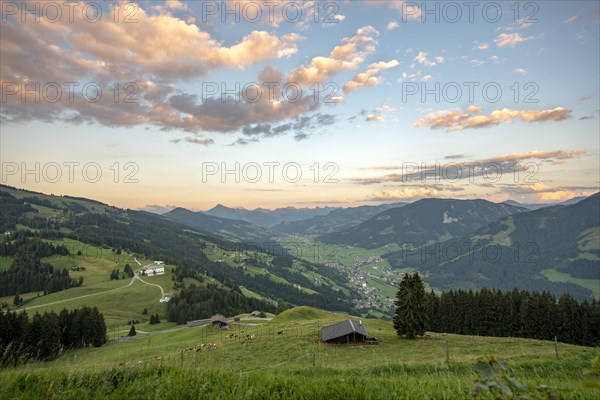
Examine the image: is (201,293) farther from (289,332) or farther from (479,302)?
(479,302)

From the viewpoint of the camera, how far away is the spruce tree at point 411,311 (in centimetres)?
5228

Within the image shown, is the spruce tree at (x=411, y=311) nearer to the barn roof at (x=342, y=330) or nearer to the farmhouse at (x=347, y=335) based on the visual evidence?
the farmhouse at (x=347, y=335)

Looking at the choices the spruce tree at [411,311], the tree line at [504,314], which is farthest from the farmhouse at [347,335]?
the tree line at [504,314]

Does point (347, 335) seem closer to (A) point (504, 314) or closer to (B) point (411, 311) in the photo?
(B) point (411, 311)

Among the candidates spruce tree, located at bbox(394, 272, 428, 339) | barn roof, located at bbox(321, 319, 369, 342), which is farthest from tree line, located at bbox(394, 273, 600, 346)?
barn roof, located at bbox(321, 319, 369, 342)

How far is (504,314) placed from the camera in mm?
72750

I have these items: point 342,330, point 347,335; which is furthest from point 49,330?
point 347,335

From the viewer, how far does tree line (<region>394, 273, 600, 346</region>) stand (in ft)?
178

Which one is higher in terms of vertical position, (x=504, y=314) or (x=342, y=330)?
(x=342, y=330)

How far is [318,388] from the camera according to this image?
22.6ft

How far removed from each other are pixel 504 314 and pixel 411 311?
118ft

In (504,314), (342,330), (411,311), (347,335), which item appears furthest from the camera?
(504,314)

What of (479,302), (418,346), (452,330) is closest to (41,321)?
(418,346)

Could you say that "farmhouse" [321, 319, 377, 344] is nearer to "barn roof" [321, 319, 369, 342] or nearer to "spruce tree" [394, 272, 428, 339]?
"barn roof" [321, 319, 369, 342]
